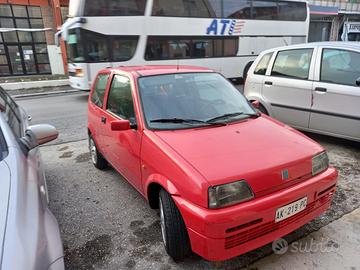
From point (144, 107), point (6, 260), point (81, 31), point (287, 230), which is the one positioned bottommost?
point (287, 230)

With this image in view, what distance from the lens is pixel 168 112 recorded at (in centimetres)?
299

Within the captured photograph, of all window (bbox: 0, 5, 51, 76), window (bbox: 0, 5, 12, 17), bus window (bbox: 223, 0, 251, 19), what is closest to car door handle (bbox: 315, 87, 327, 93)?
bus window (bbox: 223, 0, 251, 19)

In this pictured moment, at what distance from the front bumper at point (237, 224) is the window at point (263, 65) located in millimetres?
3778

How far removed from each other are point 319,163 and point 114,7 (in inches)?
371

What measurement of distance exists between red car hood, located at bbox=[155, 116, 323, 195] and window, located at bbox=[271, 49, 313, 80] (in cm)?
260

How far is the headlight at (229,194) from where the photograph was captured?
6.91 ft

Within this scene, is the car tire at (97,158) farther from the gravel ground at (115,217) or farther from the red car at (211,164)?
the red car at (211,164)

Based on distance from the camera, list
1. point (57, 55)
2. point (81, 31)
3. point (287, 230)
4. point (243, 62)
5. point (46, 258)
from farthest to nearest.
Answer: point (57, 55) → point (243, 62) → point (81, 31) → point (287, 230) → point (46, 258)

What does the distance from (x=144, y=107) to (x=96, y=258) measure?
145 centimetres

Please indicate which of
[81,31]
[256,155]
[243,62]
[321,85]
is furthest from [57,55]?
[256,155]

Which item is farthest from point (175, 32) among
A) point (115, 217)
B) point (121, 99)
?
point (115, 217)

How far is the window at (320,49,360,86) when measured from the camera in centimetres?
454

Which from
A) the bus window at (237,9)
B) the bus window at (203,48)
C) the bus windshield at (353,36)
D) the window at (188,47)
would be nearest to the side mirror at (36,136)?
the window at (188,47)

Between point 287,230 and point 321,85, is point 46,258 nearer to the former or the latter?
point 287,230
